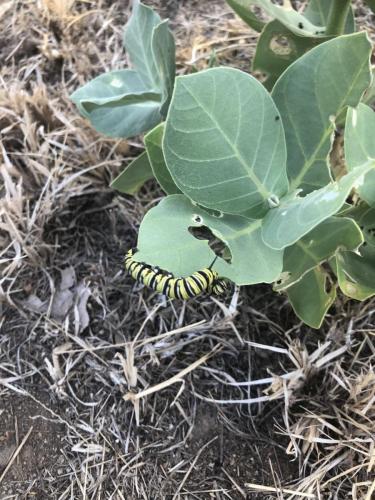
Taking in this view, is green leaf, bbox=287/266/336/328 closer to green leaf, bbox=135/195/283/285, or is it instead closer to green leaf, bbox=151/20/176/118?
green leaf, bbox=135/195/283/285

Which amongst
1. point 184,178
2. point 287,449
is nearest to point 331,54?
point 184,178

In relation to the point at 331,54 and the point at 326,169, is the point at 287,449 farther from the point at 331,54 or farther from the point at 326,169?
the point at 331,54

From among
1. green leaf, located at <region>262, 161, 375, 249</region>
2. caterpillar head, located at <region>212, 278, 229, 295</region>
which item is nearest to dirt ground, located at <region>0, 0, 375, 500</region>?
caterpillar head, located at <region>212, 278, 229, 295</region>

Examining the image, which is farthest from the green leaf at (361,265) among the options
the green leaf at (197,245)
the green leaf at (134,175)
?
the green leaf at (134,175)

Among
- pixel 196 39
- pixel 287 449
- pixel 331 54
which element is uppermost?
pixel 331 54

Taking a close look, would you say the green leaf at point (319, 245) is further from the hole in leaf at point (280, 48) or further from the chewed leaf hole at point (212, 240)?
the hole in leaf at point (280, 48)

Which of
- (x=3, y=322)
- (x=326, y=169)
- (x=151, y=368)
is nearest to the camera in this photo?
(x=326, y=169)
